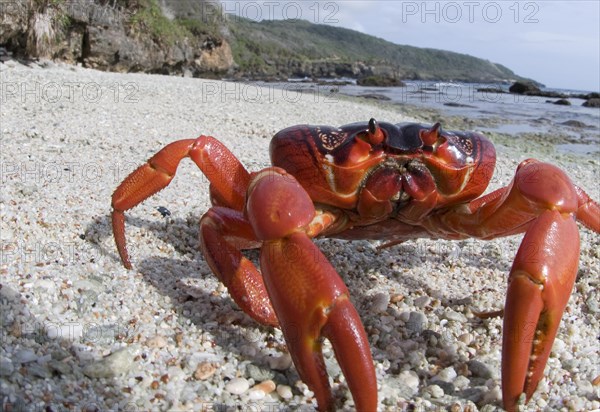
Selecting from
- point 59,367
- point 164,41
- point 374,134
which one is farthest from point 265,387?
point 164,41

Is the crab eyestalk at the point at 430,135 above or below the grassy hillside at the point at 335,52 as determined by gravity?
below

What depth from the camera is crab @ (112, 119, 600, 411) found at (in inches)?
69.7

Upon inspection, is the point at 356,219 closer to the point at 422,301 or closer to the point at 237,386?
the point at 422,301

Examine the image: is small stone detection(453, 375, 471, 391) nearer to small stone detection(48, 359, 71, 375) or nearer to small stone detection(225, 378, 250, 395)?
small stone detection(225, 378, 250, 395)

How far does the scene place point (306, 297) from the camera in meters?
1.74

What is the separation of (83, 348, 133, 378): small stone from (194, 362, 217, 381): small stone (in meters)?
0.26

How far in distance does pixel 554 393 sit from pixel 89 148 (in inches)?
209

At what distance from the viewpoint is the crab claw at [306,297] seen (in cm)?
169

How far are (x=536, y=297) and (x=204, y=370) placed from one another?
4.15ft

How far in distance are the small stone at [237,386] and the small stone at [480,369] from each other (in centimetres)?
98

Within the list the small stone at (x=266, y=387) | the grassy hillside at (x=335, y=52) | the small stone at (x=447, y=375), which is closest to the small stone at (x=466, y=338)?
the small stone at (x=447, y=375)

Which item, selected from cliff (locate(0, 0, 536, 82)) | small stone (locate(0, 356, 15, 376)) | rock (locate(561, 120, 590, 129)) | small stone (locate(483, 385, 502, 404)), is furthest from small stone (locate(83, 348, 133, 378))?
rock (locate(561, 120, 590, 129))

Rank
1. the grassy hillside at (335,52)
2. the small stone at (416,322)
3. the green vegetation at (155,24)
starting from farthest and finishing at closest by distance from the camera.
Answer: the grassy hillside at (335,52) < the green vegetation at (155,24) < the small stone at (416,322)

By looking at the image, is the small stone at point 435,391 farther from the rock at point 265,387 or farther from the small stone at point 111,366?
the small stone at point 111,366
